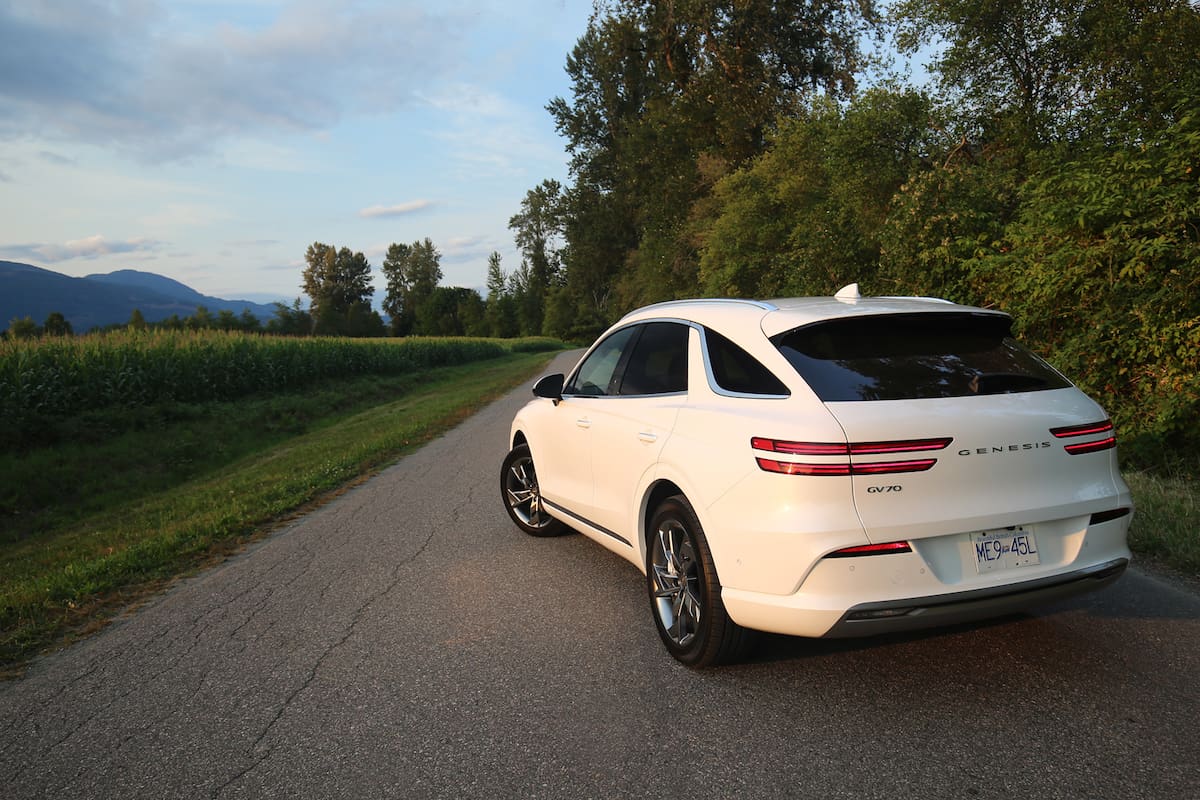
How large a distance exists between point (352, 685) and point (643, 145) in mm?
42375

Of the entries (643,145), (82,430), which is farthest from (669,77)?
(82,430)

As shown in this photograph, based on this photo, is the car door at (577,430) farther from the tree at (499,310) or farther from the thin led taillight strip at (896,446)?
the tree at (499,310)

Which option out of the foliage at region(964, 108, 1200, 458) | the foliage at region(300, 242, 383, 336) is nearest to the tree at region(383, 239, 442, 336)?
the foliage at region(300, 242, 383, 336)

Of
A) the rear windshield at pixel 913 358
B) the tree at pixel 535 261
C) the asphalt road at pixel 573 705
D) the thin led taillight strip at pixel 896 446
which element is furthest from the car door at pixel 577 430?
the tree at pixel 535 261

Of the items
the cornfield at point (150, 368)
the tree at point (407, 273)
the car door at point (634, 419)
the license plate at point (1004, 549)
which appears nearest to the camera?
the license plate at point (1004, 549)

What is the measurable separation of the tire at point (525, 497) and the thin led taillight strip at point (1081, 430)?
362cm

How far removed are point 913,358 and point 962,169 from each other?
43.5ft

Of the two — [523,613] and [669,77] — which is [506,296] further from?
[523,613]

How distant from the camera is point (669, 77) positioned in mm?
38188

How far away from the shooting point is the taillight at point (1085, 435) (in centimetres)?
346

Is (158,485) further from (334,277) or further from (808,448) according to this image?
(334,277)

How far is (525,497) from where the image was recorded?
21.7ft

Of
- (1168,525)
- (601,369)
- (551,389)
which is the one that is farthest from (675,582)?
(1168,525)

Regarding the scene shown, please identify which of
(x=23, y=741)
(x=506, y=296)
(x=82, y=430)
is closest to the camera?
(x=23, y=741)
